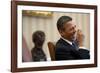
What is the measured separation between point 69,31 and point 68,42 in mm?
95

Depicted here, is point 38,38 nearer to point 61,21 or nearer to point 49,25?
point 49,25

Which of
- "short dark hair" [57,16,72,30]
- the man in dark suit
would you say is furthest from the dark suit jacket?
"short dark hair" [57,16,72,30]

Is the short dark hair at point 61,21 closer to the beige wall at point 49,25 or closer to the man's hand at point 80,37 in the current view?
the beige wall at point 49,25

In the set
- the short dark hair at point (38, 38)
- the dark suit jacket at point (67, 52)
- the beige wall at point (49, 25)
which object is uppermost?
the beige wall at point (49, 25)

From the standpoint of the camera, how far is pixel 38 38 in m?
1.65

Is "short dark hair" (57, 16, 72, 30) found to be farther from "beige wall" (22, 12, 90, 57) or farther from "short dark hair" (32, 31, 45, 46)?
"short dark hair" (32, 31, 45, 46)

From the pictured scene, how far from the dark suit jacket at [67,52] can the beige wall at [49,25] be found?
6 cm

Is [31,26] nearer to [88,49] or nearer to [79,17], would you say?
[79,17]

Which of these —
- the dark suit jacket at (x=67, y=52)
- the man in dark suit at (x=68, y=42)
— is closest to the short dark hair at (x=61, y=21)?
the man in dark suit at (x=68, y=42)

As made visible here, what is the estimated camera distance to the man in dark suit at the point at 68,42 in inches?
67.3

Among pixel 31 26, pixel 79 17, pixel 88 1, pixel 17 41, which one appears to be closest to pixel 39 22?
pixel 31 26

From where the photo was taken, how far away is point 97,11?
1.84m

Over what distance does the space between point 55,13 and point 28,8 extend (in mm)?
238

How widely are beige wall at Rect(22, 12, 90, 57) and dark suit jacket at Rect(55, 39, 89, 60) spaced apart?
0.06 metres
